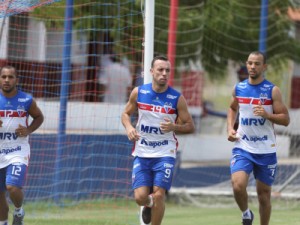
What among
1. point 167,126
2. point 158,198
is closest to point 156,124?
point 167,126

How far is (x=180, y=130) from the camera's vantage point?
9812 mm

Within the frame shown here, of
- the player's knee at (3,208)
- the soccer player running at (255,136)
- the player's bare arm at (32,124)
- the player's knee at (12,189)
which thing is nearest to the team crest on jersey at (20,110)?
the player's bare arm at (32,124)

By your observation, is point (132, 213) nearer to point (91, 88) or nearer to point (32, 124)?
point (91, 88)

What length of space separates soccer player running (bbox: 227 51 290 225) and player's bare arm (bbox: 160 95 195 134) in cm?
72

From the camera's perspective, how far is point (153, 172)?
10000 millimetres

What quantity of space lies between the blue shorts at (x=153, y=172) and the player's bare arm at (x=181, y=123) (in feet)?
1.20

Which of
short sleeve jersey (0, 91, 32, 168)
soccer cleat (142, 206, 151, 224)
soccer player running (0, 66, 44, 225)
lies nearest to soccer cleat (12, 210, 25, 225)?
soccer player running (0, 66, 44, 225)

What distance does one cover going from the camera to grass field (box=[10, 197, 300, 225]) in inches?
522

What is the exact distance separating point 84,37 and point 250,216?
9.33 metres

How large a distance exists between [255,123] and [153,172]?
1.37m

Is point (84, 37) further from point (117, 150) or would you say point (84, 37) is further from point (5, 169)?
point (5, 169)

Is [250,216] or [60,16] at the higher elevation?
[60,16]

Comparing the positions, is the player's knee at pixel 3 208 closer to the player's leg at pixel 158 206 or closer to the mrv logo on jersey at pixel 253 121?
the player's leg at pixel 158 206

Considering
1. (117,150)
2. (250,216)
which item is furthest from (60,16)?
(250,216)
